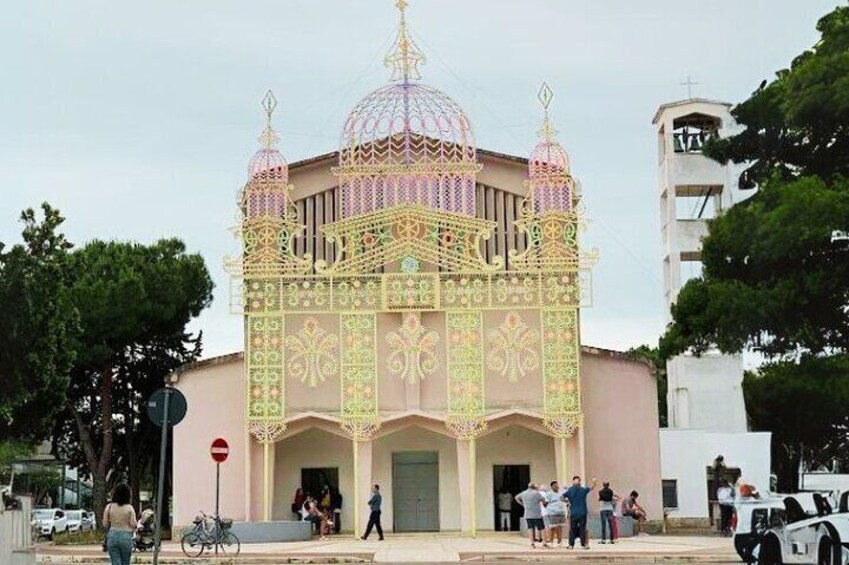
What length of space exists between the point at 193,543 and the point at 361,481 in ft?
26.9

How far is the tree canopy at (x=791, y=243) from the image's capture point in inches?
1000

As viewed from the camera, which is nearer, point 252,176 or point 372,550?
point 372,550

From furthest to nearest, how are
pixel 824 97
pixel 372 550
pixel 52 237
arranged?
pixel 52 237, pixel 372 550, pixel 824 97

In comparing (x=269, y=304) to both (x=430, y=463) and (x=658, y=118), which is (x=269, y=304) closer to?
(x=430, y=463)

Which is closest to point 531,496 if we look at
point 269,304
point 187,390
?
point 269,304

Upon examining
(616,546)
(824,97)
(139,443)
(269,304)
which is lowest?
(616,546)

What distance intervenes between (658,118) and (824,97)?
2531cm

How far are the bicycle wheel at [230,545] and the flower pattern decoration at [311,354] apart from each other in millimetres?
7259

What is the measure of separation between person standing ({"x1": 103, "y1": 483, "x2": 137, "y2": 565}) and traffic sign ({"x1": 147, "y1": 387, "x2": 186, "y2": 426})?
1.28m

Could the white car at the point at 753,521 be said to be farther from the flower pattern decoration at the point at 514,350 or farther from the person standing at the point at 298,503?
the person standing at the point at 298,503

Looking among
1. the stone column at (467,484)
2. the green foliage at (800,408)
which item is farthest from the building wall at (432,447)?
the green foliage at (800,408)

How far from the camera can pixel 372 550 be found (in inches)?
1138

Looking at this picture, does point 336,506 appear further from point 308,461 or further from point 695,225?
point 695,225

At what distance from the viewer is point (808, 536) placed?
57.2 feet
